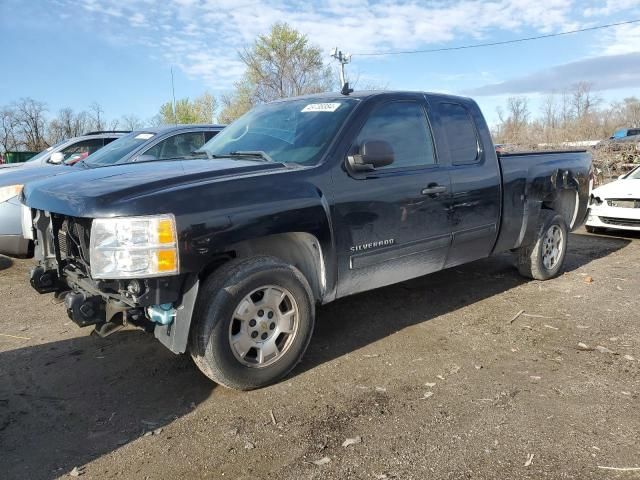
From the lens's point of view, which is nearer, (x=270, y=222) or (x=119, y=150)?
(x=270, y=222)

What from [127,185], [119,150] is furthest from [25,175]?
[127,185]

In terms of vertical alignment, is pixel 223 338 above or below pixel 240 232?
below

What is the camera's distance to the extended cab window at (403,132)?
13.1ft

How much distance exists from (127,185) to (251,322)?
1.11m

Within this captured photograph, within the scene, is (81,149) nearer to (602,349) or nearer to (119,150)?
(119,150)

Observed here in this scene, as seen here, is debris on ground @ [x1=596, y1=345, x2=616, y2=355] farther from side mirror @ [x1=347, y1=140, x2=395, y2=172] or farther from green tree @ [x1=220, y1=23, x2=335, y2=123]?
green tree @ [x1=220, y1=23, x2=335, y2=123]

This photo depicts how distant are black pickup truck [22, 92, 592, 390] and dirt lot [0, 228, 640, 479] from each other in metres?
0.42

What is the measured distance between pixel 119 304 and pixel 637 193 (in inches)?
330

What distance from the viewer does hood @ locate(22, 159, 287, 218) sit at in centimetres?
280

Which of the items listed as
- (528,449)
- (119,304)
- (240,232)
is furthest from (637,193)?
(119,304)

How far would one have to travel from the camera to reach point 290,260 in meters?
3.58

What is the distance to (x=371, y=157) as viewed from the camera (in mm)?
3580

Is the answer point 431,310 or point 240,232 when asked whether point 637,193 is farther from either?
point 240,232

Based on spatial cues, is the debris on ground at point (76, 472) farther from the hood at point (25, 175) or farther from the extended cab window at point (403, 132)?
the hood at point (25, 175)
